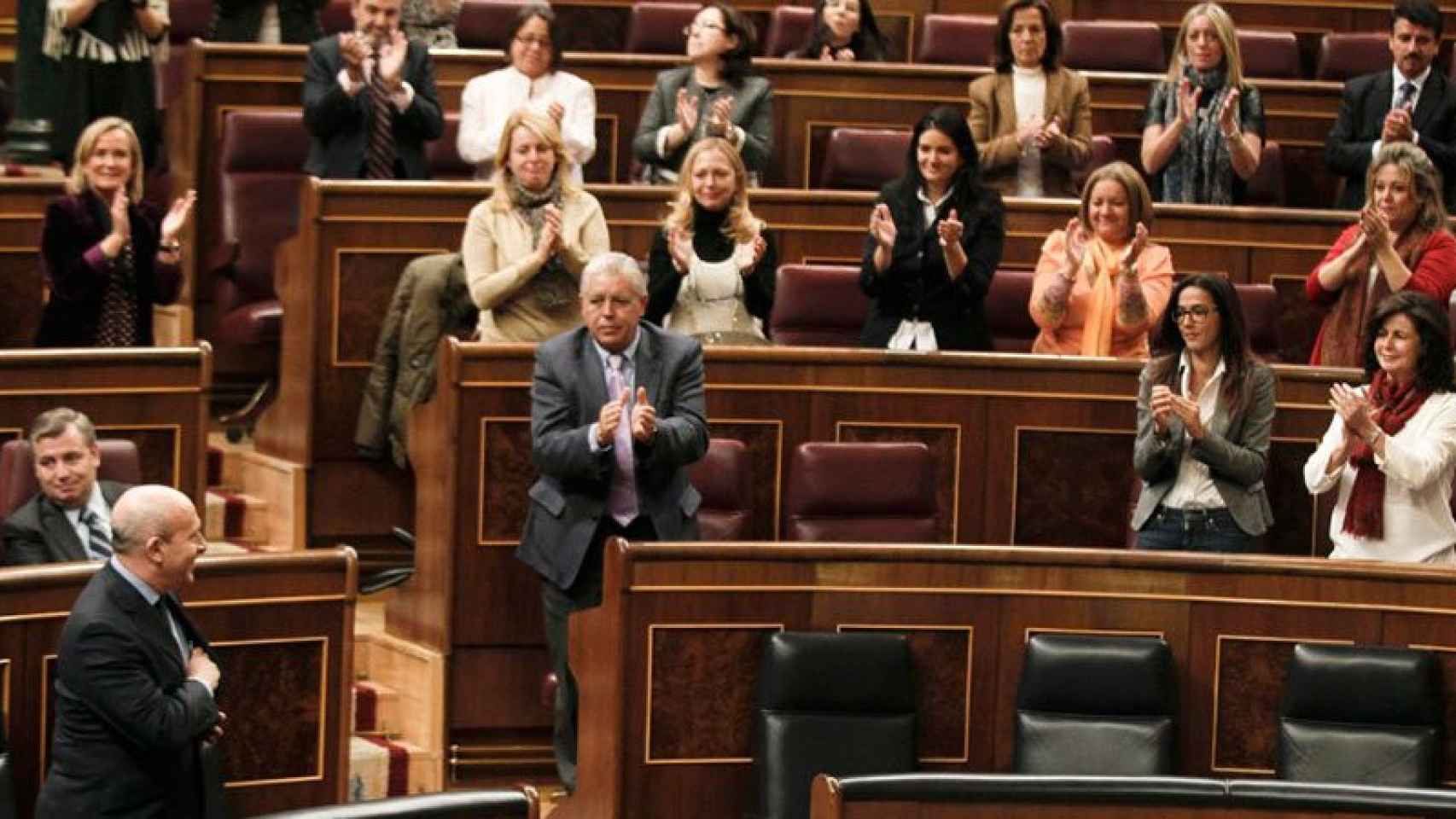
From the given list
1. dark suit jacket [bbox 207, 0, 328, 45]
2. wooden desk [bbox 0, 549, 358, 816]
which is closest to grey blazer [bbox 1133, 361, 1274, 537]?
wooden desk [bbox 0, 549, 358, 816]

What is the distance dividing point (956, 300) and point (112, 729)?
2.37 metres

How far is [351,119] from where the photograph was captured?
6496mm

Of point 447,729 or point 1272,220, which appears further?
point 1272,220

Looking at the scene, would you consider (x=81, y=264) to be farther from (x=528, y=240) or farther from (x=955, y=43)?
(x=955, y=43)

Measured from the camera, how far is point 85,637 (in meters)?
4.05

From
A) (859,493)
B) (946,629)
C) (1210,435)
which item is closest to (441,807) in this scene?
(946,629)

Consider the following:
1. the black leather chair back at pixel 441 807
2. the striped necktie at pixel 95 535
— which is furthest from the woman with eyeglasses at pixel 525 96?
the black leather chair back at pixel 441 807

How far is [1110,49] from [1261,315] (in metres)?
1.80

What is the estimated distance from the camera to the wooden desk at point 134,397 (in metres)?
5.32

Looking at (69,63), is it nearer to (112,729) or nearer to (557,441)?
(557,441)

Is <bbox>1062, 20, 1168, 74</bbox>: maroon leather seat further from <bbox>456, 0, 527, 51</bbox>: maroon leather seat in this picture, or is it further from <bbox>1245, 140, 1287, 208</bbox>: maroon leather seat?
<bbox>456, 0, 527, 51</bbox>: maroon leather seat

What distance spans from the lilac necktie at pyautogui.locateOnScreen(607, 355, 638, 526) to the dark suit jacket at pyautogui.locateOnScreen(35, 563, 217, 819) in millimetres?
1193

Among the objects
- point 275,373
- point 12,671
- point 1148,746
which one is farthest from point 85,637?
point 275,373

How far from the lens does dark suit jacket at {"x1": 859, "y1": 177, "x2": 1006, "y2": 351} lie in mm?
5902
